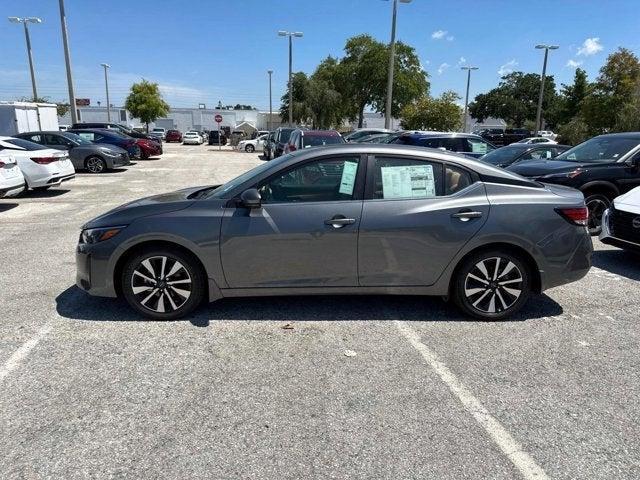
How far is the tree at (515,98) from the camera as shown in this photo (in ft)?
259

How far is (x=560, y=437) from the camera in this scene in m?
2.69

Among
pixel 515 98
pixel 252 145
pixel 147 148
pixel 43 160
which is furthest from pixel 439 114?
pixel 515 98

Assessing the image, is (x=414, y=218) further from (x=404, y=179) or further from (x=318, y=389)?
(x=318, y=389)

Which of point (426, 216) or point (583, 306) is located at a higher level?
point (426, 216)

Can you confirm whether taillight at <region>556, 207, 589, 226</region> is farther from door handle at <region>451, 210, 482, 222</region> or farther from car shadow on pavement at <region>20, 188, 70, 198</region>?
car shadow on pavement at <region>20, 188, 70, 198</region>

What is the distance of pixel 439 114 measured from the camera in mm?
32188

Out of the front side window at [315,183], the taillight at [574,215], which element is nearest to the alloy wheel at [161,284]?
the front side window at [315,183]

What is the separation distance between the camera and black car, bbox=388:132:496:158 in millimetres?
12027

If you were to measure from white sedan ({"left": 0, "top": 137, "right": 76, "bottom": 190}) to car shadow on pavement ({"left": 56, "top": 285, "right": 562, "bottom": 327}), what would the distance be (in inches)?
297

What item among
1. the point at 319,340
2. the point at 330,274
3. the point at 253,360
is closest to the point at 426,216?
the point at 330,274

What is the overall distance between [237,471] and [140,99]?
62.8 metres

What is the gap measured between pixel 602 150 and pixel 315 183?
6.87 metres

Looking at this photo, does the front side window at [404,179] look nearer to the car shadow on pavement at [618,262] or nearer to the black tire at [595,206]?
the car shadow on pavement at [618,262]

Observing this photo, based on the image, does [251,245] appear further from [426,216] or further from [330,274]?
[426,216]
